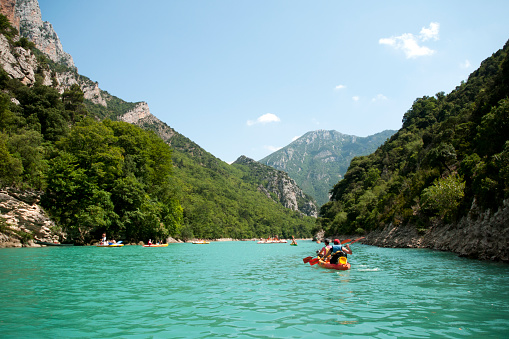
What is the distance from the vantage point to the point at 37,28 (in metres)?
178

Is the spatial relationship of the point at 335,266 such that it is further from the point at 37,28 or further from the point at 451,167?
the point at 37,28

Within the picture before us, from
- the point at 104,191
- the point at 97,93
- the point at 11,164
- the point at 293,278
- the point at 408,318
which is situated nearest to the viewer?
the point at 408,318

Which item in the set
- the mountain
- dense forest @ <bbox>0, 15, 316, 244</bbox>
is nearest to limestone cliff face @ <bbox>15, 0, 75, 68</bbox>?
dense forest @ <bbox>0, 15, 316, 244</bbox>

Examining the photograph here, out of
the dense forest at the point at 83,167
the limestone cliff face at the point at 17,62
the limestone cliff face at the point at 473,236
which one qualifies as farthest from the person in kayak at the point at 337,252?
the limestone cliff face at the point at 17,62

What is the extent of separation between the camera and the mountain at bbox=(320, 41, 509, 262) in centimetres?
2209

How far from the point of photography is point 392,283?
571 inches

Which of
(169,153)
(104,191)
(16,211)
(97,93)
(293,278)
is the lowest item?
(293,278)

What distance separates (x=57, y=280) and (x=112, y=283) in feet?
8.57

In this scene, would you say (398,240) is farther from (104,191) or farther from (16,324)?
(16,324)

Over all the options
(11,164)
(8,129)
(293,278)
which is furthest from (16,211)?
(293,278)

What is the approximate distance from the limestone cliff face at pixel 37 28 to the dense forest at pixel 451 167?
18160cm

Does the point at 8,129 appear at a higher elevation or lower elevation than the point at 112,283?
higher

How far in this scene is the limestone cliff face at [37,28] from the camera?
17188cm

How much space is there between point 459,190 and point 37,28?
219537mm
